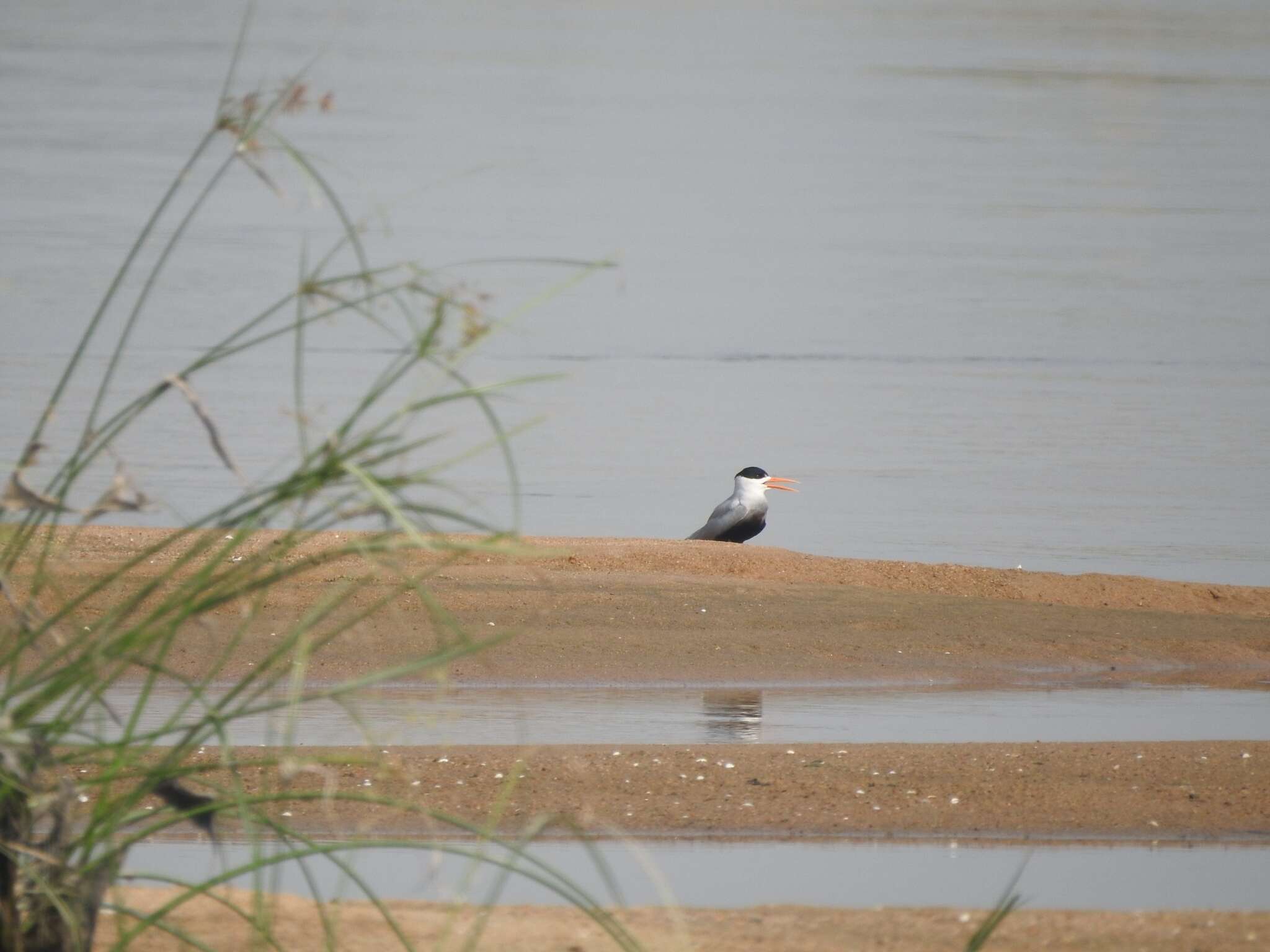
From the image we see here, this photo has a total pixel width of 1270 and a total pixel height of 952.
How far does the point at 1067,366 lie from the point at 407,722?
1454 centimetres

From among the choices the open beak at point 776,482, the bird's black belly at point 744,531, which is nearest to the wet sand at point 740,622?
the bird's black belly at point 744,531

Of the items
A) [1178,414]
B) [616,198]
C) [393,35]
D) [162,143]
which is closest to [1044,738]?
[1178,414]

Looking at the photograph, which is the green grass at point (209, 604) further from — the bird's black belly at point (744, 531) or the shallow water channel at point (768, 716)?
the bird's black belly at point (744, 531)

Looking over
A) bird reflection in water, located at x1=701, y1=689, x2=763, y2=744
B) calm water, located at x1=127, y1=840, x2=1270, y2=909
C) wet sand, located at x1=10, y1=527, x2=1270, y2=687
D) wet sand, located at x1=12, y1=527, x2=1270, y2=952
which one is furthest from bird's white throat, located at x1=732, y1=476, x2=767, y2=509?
calm water, located at x1=127, y1=840, x2=1270, y2=909

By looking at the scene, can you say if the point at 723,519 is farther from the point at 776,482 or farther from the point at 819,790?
the point at 819,790

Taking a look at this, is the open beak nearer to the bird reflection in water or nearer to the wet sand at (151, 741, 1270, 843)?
the bird reflection in water

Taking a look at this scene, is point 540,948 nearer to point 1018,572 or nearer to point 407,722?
point 407,722

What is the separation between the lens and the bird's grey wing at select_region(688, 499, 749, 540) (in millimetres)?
13633

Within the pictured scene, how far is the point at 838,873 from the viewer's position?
641 cm

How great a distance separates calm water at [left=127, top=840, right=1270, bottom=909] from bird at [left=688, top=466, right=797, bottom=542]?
22.4 ft

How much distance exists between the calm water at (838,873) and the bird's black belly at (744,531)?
6.81m

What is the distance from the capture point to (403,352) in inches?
141

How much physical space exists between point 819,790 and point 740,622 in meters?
2.97

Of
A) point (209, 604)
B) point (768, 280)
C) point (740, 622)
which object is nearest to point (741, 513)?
point (740, 622)
